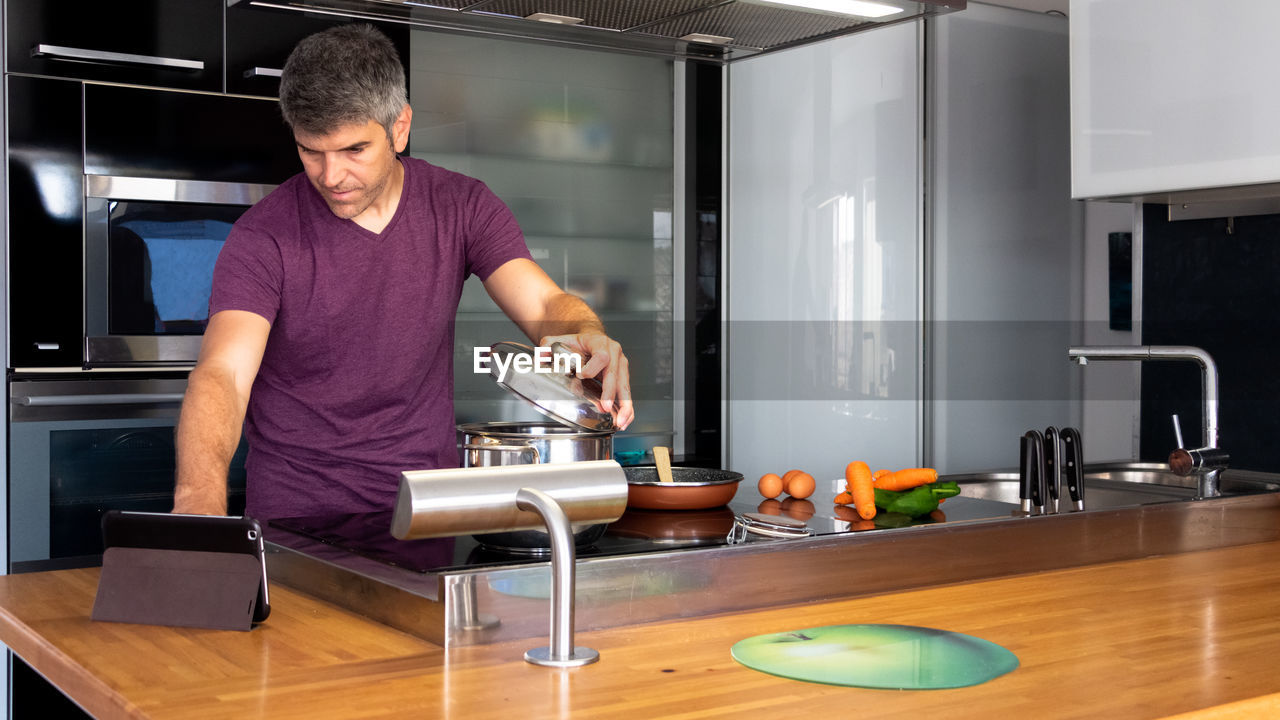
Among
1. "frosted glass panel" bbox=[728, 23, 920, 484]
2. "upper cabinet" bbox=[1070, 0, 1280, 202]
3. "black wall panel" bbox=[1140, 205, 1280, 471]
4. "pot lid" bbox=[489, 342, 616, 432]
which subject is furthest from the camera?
"frosted glass panel" bbox=[728, 23, 920, 484]

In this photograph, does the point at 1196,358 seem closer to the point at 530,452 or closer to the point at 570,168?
the point at 530,452

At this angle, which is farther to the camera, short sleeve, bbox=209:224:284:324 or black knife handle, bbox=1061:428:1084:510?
black knife handle, bbox=1061:428:1084:510

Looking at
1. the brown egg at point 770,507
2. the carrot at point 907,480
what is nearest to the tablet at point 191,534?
the brown egg at point 770,507

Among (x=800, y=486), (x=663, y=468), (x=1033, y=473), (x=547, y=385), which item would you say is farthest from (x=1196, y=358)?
(x=547, y=385)

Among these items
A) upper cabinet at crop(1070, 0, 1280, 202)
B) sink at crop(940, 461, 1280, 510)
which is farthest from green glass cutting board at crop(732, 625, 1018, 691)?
upper cabinet at crop(1070, 0, 1280, 202)

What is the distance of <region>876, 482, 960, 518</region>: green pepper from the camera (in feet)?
6.14

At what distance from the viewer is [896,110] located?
13.6 ft

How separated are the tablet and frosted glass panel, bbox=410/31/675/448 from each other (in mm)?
2339

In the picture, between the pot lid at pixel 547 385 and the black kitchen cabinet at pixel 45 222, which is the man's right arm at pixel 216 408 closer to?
the pot lid at pixel 547 385

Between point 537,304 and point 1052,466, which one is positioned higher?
point 537,304

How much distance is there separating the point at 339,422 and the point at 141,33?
1.48m

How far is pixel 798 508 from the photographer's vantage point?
1927mm

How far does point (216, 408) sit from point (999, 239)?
125 inches

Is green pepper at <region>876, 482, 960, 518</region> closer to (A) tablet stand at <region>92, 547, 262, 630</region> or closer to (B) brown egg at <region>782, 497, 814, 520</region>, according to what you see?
(B) brown egg at <region>782, 497, 814, 520</region>
